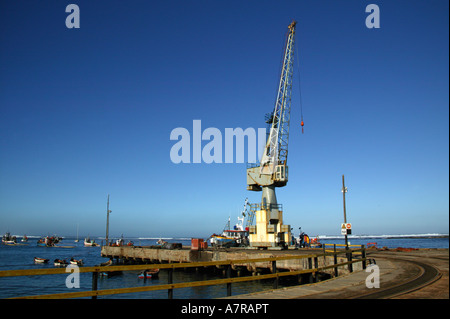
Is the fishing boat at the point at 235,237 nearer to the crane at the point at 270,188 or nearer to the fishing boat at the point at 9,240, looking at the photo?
the crane at the point at 270,188

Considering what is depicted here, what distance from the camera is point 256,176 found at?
46.0 metres

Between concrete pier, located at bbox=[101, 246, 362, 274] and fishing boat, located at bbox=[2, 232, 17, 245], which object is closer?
concrete pier, located at bbox=[101, 246, 362, 274]

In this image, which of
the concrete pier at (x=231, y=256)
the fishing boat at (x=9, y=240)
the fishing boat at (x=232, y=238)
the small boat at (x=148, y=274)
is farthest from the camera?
the fishing boat at (x=9, y=240)

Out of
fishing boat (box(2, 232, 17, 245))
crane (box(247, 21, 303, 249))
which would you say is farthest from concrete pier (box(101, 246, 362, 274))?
fishing boat (box(2, 232, 17, 245))

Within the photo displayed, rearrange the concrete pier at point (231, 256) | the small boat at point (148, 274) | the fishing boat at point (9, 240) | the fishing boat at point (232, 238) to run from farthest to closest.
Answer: the fishing boat at point (9, 240) → the fishing boat at point (232, 238) → the small boat at point (148, 274) → the concrete pier at point (231, 256)

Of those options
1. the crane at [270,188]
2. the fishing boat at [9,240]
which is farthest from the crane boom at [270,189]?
the fishing boat at [9,240]

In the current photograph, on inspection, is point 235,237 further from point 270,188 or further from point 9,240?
point 9,240

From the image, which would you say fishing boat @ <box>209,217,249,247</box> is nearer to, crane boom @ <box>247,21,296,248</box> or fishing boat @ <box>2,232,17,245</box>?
crane boom @ <box>247,21,296,248</box>

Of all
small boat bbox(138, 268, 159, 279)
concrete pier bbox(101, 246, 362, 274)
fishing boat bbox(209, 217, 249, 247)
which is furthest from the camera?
fishing boat bbox(209, 217, 249, 247)

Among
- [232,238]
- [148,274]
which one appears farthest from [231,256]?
[232,238]
